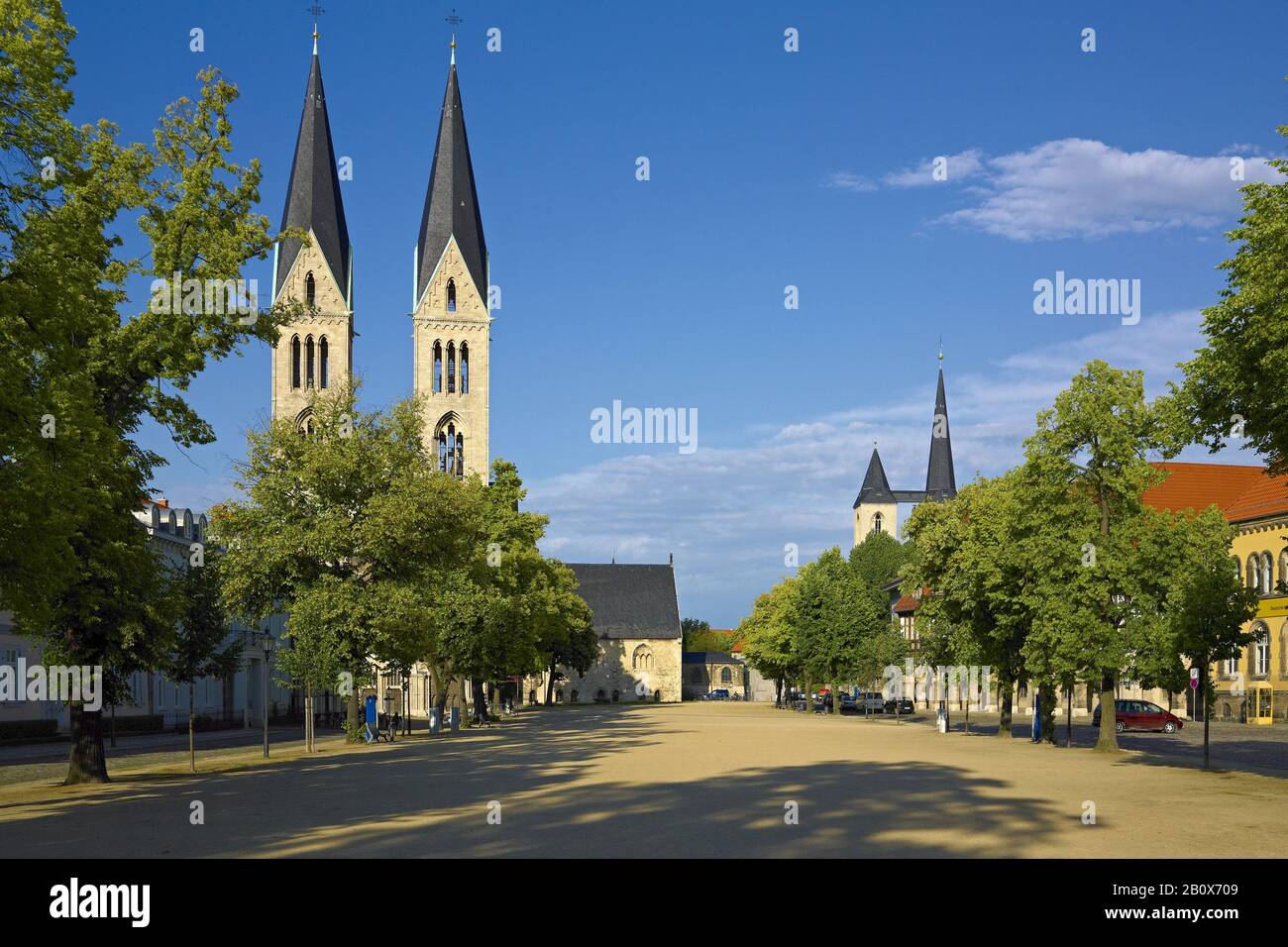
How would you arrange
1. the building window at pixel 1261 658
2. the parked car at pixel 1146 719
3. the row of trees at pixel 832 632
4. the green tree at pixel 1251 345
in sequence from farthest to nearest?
the row of trees at pixel 832 632 < the building window at pixel 1261 658 < the parked car at pixel 1146 719 < the green tree at pixel 1251 345

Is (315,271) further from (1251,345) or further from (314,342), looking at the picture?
(1251,345)

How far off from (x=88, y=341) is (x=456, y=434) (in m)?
76.1

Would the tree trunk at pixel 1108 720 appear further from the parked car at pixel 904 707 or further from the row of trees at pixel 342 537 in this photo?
the parked car at pixel 904 707

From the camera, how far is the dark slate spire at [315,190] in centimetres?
9331

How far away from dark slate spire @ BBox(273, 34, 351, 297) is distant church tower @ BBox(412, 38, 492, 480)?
7.89m

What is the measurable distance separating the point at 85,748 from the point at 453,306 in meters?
78.3

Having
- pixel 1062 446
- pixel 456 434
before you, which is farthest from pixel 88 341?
pixel 456 434

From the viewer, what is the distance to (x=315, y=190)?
306 ft

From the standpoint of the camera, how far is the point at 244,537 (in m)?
37.7

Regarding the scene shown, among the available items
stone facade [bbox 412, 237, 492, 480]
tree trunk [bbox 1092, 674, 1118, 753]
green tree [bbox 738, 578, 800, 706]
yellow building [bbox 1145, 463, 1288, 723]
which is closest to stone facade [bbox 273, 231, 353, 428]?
stone facade [bbox 412, 237, 492, 480]

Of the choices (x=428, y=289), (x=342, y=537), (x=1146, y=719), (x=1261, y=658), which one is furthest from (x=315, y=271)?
(x=1261, y=658)
